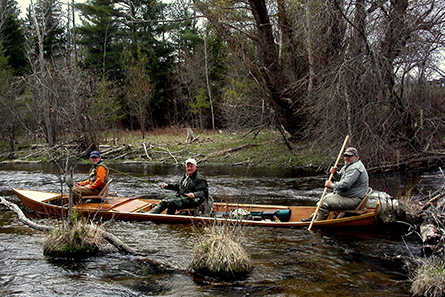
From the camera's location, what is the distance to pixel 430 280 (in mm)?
4934

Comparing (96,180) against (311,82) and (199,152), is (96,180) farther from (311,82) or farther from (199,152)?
(199,152)

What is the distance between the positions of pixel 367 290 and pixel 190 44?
35688 mm

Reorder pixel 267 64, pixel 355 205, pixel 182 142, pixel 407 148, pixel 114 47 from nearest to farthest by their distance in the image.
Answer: pixel 355 205
pixel 407 148
pixel 267 64
pixel 182 142
pixel 114 47

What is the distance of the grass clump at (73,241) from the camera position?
6574 millimetres

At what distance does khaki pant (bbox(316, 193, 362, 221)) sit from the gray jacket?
0.32 ft

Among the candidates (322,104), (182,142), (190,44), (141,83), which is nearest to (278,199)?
(322,104)

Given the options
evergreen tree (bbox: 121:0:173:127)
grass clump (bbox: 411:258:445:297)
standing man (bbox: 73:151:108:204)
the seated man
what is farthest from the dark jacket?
evergreen tree (bbox: 121:0:173:127)

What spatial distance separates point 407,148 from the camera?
1259 centimetres

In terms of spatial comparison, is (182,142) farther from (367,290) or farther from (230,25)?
(367,290)

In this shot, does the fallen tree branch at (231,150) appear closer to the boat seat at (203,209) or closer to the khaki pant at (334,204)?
the boat seat at (203,209)

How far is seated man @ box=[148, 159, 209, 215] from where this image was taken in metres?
8.53

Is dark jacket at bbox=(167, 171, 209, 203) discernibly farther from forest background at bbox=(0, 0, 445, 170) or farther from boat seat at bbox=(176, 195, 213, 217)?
forest background at bbox=(0, 0, 445, 170)

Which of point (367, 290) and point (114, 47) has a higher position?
point (114, 47)

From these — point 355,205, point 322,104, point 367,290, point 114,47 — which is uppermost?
point 114,47
